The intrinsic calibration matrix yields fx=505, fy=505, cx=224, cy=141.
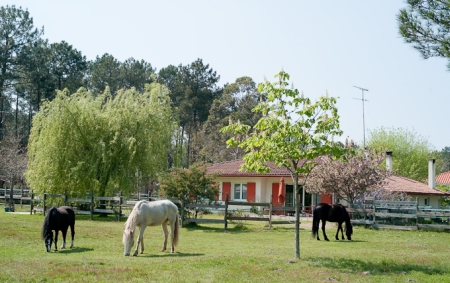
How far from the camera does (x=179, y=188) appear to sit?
80.2 feet

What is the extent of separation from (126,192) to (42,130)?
242 inches

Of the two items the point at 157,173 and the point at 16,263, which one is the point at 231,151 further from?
the point at 16,263

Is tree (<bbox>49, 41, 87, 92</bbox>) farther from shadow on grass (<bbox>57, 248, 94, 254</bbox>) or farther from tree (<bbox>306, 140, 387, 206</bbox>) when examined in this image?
shadow on grass (<bbox>57, 248, 94, 254</bbox>)

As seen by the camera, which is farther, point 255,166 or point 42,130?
point 42,130

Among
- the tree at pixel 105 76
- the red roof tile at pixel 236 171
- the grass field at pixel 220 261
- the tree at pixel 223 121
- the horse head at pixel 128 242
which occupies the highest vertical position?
the tree at pixel 105 76

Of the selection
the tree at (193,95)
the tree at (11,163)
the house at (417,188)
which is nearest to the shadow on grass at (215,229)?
the house at (417,188)

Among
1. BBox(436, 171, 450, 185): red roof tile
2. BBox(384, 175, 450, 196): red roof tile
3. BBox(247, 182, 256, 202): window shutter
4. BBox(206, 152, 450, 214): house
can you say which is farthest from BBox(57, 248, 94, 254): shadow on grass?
BBox(436, 171, 450, 185): red roof tile

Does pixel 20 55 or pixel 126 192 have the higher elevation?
pixel 20 55

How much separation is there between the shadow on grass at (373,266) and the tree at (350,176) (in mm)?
12739

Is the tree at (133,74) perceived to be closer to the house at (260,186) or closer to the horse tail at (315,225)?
the house at (260,186)

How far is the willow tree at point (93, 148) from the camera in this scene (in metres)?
28.4

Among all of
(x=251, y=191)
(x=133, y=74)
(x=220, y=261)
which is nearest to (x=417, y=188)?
(x=251, y=191)

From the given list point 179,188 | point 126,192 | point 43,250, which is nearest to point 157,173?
point 126,192

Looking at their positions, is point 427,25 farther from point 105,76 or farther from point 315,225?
point 105,76
